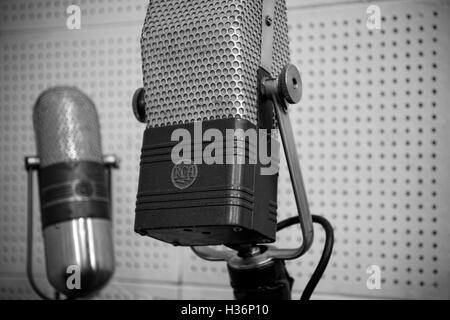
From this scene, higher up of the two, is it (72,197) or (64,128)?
(64,128)

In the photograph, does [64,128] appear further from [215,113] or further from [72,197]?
[215,113]

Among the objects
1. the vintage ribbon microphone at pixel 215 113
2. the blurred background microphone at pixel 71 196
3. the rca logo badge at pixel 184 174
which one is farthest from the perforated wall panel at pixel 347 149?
the rca logo badge at pixel 184 174

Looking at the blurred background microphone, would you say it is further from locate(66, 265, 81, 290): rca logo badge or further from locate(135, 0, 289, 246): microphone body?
locate(135, 0, 289, 246): microphone body

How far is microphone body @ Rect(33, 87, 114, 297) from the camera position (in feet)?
3.19

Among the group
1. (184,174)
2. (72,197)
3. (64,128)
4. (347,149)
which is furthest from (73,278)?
(347,149)

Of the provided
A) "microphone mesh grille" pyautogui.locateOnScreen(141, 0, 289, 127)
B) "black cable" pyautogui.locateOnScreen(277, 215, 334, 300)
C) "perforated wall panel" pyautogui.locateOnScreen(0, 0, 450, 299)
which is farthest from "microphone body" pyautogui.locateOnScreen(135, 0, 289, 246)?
"perforated wall panel" pyautogui.locateOnScreen(0, 0, 450, 299)

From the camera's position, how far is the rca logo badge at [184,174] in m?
0.66

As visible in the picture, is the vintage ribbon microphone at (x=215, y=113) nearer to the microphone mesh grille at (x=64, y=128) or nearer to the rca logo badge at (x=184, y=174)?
the rca logo badge at (x=184, y=174)

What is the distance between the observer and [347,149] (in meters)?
1.16

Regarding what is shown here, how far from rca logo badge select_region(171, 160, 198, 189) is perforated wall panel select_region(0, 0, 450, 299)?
556 millimetres

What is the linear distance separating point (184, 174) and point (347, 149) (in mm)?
575

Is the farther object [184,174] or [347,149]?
[347,149]

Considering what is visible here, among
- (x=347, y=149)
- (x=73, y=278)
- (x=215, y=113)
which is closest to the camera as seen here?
(x=215, y=113)

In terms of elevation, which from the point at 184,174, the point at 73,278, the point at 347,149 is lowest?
the point at 73,278
